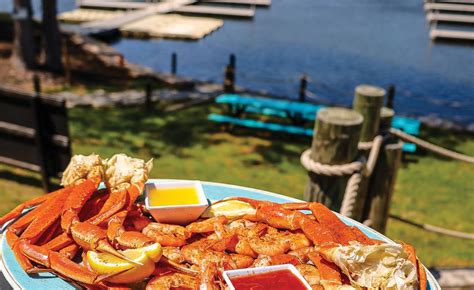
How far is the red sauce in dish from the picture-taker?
2.31 m

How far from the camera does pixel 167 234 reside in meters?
2.80

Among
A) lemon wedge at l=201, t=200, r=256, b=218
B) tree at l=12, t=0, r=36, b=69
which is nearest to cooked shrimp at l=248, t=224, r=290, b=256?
lemon wedge at l=201, t=200, r=256, b=218

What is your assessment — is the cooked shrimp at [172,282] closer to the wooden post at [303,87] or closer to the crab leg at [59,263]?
the crab leg at [59,263]

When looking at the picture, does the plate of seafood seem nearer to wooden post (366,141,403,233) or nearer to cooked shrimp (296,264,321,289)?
cooked shrimp (296,264,321,289)

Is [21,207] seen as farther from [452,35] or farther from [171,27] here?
[452,35]

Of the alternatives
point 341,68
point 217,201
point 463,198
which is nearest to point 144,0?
point 341,68

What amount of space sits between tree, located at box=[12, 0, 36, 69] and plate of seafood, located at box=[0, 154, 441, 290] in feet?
44.2

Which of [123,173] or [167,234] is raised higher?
[123,173]

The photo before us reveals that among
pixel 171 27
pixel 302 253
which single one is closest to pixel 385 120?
pixel 302 253

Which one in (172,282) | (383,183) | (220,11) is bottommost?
(383,183)

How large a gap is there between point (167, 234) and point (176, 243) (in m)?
0.09

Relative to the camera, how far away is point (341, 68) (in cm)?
2209

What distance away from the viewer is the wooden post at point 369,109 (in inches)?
203

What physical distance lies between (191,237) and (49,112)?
549 cm
